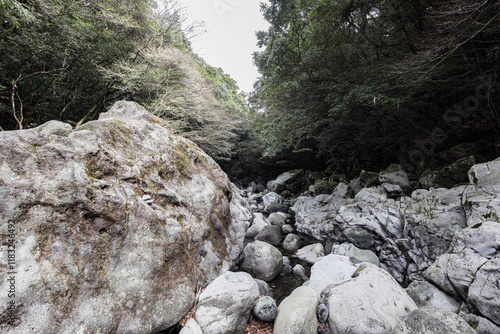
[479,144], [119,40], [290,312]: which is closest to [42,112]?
[119,40]

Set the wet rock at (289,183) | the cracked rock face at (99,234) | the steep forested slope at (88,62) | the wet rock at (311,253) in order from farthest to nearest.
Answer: the wet rock at (289,183), the wet rock at (311,253), the steep forested slope at (88,62), the cracked rock face at (99,234)

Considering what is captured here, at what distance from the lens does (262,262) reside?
5.67 m

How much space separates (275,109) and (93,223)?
10.9m

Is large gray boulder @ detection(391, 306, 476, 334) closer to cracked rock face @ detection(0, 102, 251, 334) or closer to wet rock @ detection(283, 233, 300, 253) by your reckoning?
cracked rock face @ detection(0, 102, 251, 334)

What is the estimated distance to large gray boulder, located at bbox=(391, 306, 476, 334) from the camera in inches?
98.8

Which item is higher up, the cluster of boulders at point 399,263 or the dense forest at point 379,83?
the dense forest at point 379,83

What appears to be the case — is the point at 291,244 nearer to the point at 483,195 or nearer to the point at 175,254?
the point at 175,254

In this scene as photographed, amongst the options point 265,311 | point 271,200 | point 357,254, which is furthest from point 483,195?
point 271,200

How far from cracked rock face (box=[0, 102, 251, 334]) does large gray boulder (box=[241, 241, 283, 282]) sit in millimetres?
1403

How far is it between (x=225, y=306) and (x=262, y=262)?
95.6 inches

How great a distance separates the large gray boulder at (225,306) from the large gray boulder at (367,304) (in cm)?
161

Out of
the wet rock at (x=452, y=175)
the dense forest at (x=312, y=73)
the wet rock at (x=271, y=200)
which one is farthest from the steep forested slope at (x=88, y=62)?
the wet rock at (x=452, y=175)

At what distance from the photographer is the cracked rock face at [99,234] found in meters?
2.17

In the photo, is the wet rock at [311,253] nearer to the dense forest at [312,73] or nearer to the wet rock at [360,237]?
the wet rock at [360,237]
